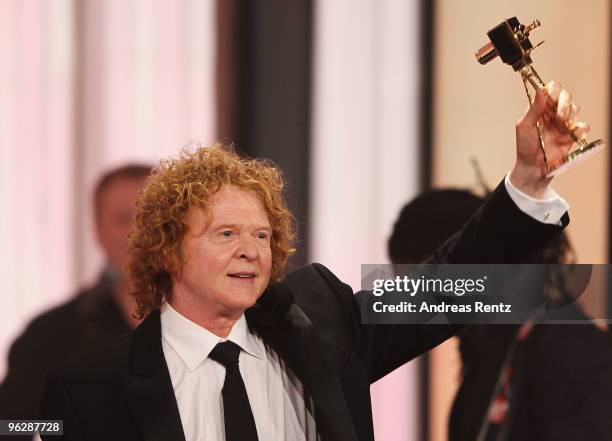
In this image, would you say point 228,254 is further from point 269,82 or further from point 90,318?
point 269,82

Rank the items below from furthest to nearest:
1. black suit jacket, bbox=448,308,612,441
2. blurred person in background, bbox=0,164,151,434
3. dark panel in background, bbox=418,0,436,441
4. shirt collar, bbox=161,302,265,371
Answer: dark panel in background, bbox=418,0,436,441, blurred person in background, bbox=0,164,151,434, black suit jacket, bbox=448,308,612,441, shirt collar, bbox=161,302,265,371

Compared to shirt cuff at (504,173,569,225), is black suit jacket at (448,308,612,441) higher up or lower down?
lower down

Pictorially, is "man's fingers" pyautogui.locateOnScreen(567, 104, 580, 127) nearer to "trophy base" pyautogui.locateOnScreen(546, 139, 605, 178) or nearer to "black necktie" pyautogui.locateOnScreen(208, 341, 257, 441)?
"trophy base" pyautogui.locateOnScreen(546, 139, 605, 178)

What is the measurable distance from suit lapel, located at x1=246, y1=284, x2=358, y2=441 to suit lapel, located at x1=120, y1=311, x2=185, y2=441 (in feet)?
0.48

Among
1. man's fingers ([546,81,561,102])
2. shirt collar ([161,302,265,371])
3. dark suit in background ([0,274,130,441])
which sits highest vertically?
man's fingers ([546,81,561,102])

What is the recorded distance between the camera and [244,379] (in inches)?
48.1

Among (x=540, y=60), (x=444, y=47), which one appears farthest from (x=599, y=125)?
(x=444, y=47)

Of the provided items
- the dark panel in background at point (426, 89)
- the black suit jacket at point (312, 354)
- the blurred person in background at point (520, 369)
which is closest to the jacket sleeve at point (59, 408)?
the black suit jacket at point (312, 354)

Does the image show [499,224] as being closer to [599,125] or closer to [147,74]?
[599,125]

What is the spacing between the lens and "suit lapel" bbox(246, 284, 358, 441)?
1179 millimetres

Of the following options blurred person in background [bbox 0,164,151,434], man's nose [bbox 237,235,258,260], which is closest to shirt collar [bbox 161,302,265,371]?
man's nose [bbox 237,235,258,260]

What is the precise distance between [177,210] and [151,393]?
23 cm

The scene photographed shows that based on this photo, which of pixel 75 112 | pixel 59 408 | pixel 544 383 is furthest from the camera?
pixel 75 112

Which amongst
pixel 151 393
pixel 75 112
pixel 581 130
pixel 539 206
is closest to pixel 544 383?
pixel 539 206
